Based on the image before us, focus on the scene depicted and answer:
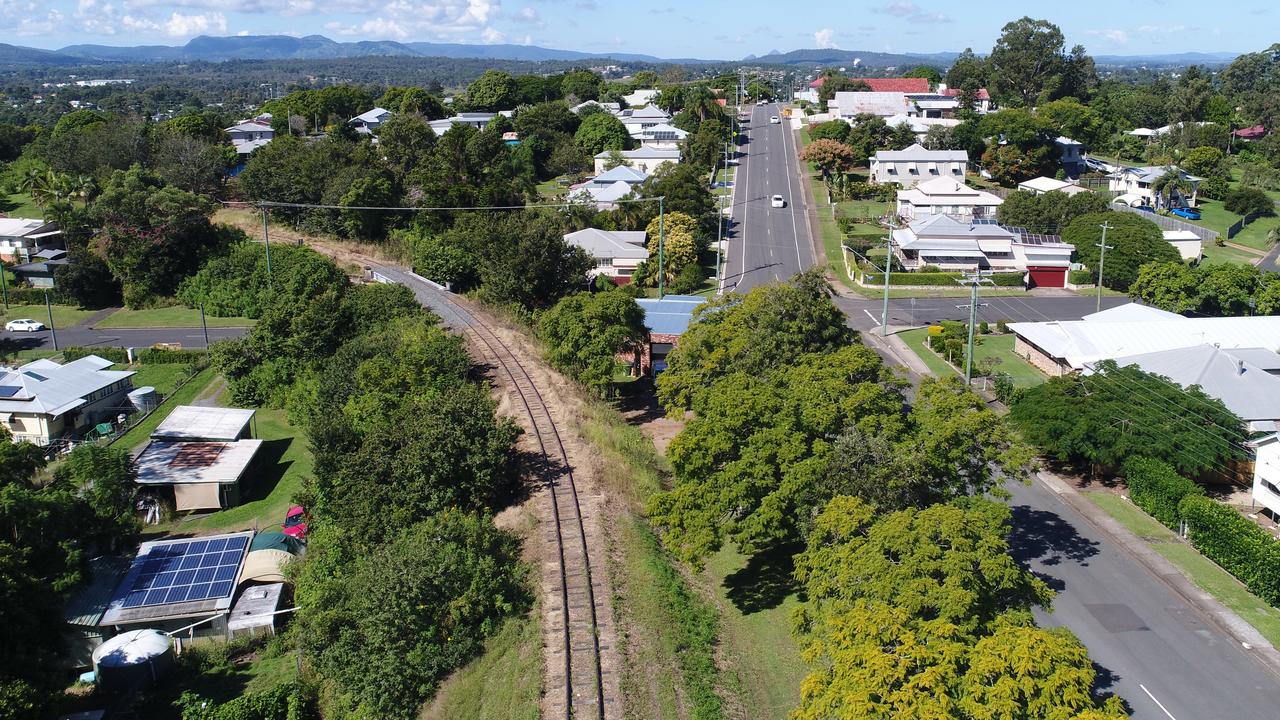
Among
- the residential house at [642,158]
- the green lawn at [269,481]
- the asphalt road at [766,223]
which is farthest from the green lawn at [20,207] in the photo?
the asphalt road at [766,223]

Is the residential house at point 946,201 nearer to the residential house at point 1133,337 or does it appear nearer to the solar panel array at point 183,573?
the residential house at point 1133,337

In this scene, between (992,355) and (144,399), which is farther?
(992,355)

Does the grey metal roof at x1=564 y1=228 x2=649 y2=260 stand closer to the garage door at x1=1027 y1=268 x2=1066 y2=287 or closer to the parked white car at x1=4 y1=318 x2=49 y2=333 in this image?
the garage door at x1=1027 y1=268 x2=1066 y2=287

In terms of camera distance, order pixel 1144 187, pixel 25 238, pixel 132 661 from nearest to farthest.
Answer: pixel 132 661, pixel 25 238, pixel 1144 187

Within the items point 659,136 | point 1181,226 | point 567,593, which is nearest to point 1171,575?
point 567,593

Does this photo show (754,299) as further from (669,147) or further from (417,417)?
(669,147)

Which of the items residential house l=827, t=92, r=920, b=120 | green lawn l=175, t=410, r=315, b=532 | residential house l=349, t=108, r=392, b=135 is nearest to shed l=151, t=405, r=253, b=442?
green lawn l=175, t=410, r=315, b=532

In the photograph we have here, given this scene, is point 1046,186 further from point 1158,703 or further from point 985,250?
point 1158,703
